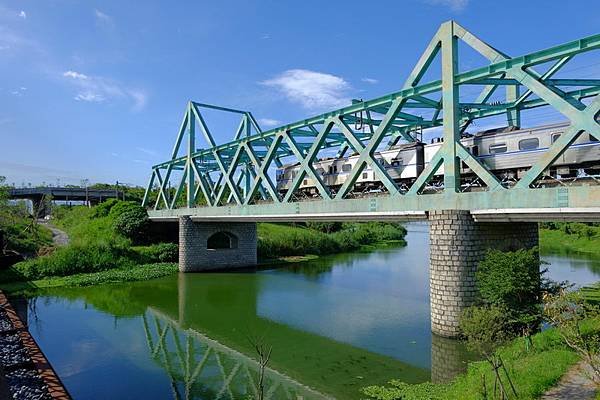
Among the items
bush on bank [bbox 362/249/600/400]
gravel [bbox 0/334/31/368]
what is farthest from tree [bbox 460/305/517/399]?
gravel [bbox 0/334/31/368]

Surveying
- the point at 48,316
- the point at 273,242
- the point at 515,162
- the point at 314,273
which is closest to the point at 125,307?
the point at 48,316

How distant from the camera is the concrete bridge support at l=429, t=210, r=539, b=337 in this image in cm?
1498

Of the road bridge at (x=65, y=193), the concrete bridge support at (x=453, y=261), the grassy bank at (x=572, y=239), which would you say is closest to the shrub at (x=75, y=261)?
the concrete bridge support at (x=453, y=261)

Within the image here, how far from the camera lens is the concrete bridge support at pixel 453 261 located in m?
15.0

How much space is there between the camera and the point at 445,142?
53.8 feet

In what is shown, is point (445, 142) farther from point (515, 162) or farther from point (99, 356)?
point (99, 356)

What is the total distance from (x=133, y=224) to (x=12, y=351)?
29093 millimetres

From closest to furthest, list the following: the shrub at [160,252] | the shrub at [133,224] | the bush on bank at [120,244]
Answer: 1. the bush on bank at [120,244]
2. the shrub at [160,252]
3. the shrub at [133,224]

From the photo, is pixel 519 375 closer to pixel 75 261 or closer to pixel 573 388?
pixel 573 388

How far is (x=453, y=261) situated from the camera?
15141mm

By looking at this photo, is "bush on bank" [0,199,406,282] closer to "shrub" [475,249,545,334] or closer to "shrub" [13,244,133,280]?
"shrub" [13,244,133,280]

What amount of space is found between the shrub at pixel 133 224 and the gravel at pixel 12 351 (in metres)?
27.6

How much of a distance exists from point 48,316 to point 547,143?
21.2 meters

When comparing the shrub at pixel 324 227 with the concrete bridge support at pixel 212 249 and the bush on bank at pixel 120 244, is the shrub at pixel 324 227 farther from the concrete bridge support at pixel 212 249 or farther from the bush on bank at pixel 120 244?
the concrete bridge support at pixel 212 249
